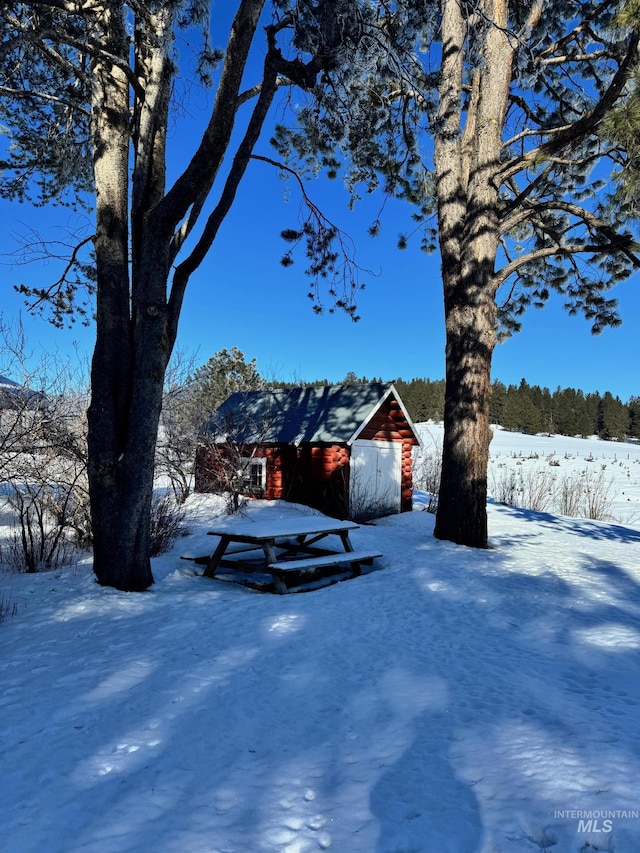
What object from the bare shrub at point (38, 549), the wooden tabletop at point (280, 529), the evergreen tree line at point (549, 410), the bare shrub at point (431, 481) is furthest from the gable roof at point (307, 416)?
the evergreen tree line at point (549, 410)

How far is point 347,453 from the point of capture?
15102mm

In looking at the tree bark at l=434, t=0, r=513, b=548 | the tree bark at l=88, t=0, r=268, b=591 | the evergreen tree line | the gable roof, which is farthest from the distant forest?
the tree bark at l=88, t=0, r=268, b=591

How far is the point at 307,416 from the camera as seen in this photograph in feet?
55.6

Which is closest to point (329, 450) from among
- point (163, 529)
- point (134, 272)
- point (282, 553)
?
point (282, 553)

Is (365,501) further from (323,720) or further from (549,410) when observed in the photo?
(549,410)

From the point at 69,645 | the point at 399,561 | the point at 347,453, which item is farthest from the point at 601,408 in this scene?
the point at 69,645

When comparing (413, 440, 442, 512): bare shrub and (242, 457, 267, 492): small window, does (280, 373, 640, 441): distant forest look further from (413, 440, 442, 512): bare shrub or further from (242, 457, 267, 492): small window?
(242, 457, 267, 492): small window

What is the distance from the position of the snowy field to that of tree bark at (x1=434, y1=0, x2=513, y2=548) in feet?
8.37

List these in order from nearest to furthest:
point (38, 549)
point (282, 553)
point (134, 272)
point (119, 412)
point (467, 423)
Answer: point (119, 412), point (134, 272), point (38, 549), point (467, 423), point (282, 553)

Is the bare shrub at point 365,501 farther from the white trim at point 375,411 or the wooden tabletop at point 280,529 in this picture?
the wooden tabletop at point 280,529

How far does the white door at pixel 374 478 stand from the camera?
1495cm

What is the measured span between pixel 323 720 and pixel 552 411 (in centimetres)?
7357

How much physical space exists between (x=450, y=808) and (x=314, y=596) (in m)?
3.86

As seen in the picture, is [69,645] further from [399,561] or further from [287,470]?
[287,470]
